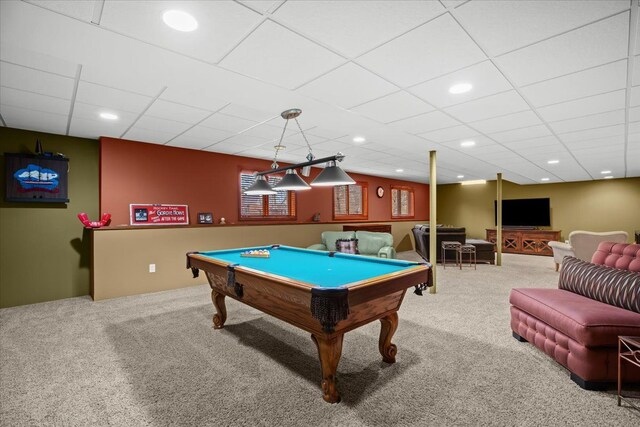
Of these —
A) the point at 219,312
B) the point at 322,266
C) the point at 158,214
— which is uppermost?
the point at 158,214

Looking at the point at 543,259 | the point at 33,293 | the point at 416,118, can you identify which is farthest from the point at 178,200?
the point at 543,259

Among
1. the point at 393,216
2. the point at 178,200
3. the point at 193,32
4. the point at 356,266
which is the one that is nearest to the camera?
the point at 193,32

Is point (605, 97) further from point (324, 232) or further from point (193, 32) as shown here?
point (324, 232)

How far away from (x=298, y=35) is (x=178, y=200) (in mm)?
4303

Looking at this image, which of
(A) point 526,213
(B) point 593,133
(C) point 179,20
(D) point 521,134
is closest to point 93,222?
(C) point 179,20

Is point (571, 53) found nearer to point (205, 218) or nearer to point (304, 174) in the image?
point (304, 174)

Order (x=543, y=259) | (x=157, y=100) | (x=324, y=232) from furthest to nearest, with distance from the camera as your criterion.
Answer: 1. (x=543, y=259)
2. (x=324, y=232)
3. (x=157, y=100)

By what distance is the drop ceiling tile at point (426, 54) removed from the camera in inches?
76.7

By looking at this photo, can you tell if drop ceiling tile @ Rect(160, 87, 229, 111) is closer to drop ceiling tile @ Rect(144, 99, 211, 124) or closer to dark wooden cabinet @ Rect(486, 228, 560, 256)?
drop ceiling tile @ Rect(144, 99, 211, 124)

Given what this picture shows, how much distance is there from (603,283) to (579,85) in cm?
177

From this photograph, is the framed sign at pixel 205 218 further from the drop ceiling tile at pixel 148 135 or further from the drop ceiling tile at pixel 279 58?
the drop ceiling tile at pixel 279 58

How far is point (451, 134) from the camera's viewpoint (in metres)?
4.42

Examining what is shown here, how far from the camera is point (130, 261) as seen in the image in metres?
4.80

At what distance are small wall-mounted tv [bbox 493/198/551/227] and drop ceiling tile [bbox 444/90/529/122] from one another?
820 cm
